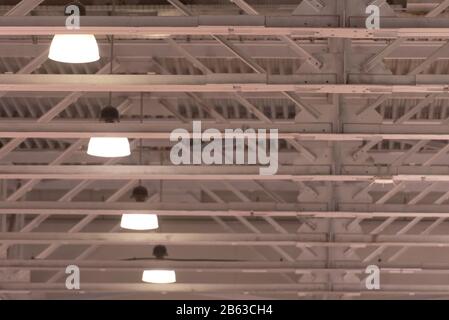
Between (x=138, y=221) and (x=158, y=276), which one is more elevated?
(x=138, y=221)

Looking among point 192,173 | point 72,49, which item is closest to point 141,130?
point 192,173

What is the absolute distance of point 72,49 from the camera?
24.7 feet

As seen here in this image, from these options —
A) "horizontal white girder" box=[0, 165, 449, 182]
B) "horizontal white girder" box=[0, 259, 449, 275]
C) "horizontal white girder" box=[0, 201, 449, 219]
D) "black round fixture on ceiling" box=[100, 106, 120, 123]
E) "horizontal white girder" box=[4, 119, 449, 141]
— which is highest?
"black round fixture on ceiling" box=[100, 106, 120, 123]

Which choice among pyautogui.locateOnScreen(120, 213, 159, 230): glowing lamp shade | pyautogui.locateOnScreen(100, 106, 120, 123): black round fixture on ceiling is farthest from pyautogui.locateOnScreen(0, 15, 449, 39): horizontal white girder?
pyautogui.locateOnScreen(120, 213, 159, 230): glowing lamp shade

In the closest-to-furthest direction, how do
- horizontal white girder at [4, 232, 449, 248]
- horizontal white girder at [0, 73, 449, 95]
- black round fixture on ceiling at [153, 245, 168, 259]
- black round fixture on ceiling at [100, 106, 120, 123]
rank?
horizontal white girder at [0, 73, 449, 95] < black round fixture on ceiling at [100, 106, 120, 123] < horizontal white girder at [4, 232, 449, 248] < black round fixture on ceiling at [153, 245, 168, 259]

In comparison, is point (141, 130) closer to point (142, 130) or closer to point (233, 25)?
point (142, 130)

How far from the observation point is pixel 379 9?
7859mm

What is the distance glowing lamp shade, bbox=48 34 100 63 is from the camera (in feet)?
24.7

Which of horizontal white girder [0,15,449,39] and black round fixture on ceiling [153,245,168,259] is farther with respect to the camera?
black round fixture on ceiling [153,245,168,259]

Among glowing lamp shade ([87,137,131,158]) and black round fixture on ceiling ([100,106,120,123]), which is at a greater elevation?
black round fixture on ceiling ([100,106,120,123])

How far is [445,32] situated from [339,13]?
953 millimetres

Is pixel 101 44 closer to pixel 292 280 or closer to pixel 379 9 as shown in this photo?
pixel 379 9

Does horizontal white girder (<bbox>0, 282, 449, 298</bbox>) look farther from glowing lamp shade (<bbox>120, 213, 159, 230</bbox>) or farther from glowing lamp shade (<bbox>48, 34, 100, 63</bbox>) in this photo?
glowing lamp shade (<bbox>48, 34, 100, 63</bbox>)
